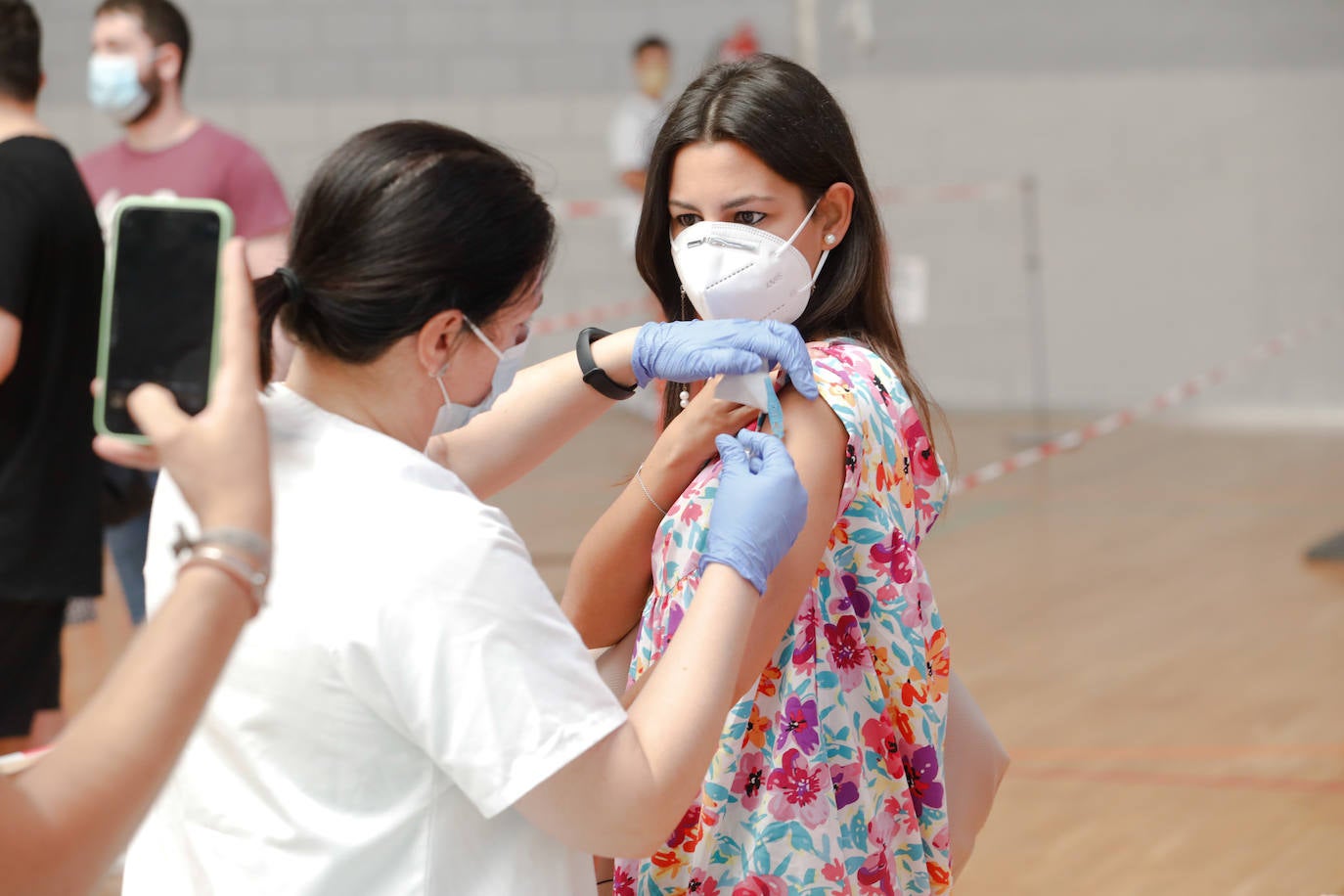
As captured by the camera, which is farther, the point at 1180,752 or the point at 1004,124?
the point at 1004,124

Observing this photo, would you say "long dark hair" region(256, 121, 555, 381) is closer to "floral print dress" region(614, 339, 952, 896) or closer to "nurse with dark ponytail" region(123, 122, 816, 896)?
"nurse with dark ponytail" region(123, 122, 816, 896)

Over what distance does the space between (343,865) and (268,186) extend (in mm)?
2601

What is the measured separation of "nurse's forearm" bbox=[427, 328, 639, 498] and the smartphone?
0.60m

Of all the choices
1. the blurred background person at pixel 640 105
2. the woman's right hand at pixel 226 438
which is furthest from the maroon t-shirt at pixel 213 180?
the blurred background person at pixel 640 105

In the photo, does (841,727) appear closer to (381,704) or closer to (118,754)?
(381,704)

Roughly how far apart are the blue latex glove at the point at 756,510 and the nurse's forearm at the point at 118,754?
394 mm

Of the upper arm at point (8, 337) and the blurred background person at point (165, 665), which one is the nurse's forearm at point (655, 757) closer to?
the blurred background person at point (165, 665)

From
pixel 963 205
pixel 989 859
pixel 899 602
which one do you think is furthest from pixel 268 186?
pixel 963 205

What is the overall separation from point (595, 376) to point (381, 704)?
55cm

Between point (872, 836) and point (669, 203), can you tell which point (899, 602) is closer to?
point (872, 836)

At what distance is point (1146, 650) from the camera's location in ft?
12.5

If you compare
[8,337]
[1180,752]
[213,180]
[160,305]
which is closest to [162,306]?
[160,305]

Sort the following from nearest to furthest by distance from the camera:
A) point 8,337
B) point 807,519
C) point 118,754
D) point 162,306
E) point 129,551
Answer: point 118,754, point 162,306, point 807,519, point 8,337, point 129,551

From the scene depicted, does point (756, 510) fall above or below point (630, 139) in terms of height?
above
